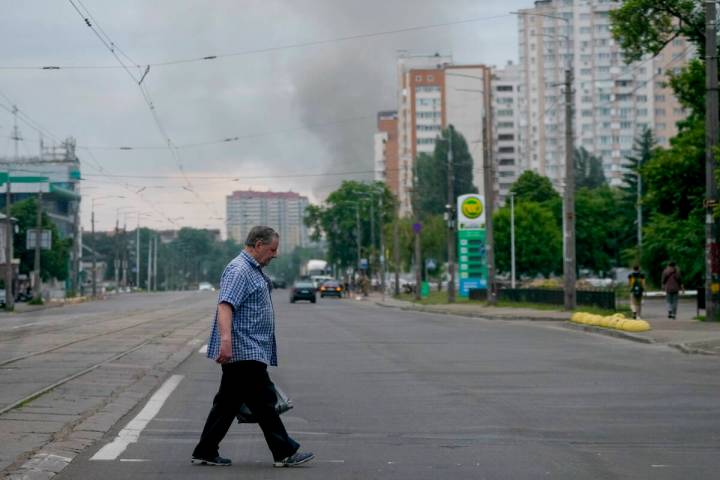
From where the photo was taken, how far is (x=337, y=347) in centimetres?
2431

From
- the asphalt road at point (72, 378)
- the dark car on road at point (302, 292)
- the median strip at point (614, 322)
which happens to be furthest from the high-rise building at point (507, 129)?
the asphalt road at point (72, 378)

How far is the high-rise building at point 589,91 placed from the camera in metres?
160

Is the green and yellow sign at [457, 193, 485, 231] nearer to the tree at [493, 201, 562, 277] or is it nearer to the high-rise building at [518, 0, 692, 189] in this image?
the tree at [493, 201, 562, 277]

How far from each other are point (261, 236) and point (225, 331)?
797mm

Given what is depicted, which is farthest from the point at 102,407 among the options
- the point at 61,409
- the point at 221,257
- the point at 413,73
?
the point at 413,73

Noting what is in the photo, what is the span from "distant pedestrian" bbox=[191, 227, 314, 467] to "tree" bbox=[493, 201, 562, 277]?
91.2 m

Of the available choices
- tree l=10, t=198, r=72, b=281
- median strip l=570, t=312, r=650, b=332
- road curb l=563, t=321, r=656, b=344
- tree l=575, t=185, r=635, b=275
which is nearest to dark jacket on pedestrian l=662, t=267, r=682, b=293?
median strip l=570, t=312, r=650, b=332

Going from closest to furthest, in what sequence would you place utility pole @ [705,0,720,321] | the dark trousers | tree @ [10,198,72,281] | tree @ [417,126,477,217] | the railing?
1. the dark trousers
2. utility pole @ [705,0,720,321]
3. the railing
4. tree @ [10,198,72,281]
5. tree @ [417,126,477,217]

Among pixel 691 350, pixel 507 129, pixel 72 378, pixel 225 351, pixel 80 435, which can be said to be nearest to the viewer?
pixel 225 351

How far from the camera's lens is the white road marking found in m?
9.33

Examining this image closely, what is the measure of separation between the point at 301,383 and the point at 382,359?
4745mm

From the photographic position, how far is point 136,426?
11133mm

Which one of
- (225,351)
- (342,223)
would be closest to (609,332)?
(225,351)

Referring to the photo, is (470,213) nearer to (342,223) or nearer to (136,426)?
(136,426)
